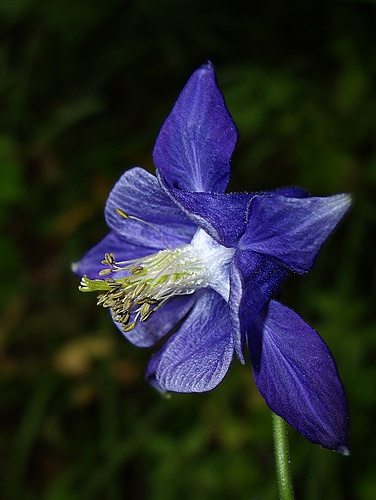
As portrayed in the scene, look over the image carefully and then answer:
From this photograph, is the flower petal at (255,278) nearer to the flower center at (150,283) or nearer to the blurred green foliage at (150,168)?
the flower center at (150,283)

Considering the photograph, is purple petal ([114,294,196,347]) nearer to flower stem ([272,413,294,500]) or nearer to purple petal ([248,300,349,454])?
purple petal ([248,300,349,454])

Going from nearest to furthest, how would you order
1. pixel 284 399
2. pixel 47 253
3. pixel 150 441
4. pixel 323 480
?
pixel 284 399 → pixel 323 480 → pixel 150 441 → pixel 47 253

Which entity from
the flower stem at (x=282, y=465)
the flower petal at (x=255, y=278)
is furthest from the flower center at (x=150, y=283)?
the flower stem at (x=282, y=465)

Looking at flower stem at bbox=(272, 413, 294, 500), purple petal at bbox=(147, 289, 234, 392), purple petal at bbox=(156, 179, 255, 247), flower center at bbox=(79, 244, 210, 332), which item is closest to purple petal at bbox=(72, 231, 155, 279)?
flower center at bbox=(79, 244, 210, 332)

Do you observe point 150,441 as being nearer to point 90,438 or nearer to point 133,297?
point 90,438

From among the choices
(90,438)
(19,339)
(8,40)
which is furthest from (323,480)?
(8,40)
